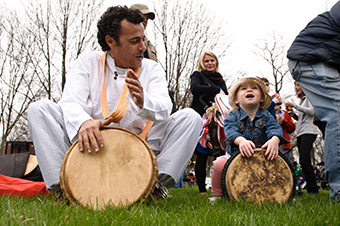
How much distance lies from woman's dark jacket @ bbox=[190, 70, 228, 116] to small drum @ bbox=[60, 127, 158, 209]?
9.57ft

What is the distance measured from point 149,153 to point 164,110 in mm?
450

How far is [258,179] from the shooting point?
2498mm

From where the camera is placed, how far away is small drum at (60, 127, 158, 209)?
1979 millimetres

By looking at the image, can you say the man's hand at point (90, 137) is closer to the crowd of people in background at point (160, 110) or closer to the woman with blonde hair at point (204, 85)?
the crowd of people in background at point (160, 110)

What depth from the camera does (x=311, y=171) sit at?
5.25m

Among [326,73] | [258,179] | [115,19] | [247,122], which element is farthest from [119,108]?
[326,73]

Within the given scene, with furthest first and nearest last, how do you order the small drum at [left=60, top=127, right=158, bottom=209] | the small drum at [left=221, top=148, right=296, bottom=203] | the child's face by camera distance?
the child's face, the small drum at [left=221, top=148, right=296, bottom=203], the small drum at [left=60, top=127, right=158, bottom=209]

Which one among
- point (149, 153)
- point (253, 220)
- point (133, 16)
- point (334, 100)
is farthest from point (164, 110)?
point (334, 100)

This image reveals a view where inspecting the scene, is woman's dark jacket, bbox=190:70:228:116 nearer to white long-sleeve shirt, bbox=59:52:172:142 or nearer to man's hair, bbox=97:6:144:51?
white long-sleeve shirt, bbox=59:52:172:142

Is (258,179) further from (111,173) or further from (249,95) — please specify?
(111,173)

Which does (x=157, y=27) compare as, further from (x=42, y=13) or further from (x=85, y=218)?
(x=85, y=218)

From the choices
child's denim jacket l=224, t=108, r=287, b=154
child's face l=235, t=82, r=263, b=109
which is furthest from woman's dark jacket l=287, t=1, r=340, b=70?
child's denim jacket l=224, t=108, r=287, b=154

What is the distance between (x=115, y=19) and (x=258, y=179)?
1838mm

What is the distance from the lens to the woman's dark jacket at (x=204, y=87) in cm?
492
